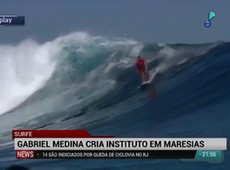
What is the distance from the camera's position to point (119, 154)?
9.25 feet

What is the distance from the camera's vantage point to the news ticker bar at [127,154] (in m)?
2.81

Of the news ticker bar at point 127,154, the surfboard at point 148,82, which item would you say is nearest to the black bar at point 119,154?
the news ticker bar at point 127,154

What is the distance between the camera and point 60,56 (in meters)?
2.86

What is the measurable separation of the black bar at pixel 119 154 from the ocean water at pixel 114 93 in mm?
29

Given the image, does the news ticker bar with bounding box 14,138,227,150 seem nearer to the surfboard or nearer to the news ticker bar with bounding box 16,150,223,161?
the news ticker bar with bounding box 16,150,223,161

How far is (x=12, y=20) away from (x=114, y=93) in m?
0.71

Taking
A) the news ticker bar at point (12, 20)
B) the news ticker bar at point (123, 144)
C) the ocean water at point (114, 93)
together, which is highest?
the news ticker bar at point (12, 20)

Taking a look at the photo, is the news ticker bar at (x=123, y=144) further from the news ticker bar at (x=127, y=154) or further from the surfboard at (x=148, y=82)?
the surfboard at (x=148, y=82)

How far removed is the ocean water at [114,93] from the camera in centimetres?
281

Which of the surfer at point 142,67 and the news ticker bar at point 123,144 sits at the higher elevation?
the surfer at point 142,67

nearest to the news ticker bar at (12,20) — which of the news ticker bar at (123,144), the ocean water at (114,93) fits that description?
the ocean water at (114,93)

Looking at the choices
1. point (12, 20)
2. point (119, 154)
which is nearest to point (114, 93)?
point (119, 154)

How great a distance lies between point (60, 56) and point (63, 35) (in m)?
0.13

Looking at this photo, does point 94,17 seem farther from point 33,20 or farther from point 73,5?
point 33,20
